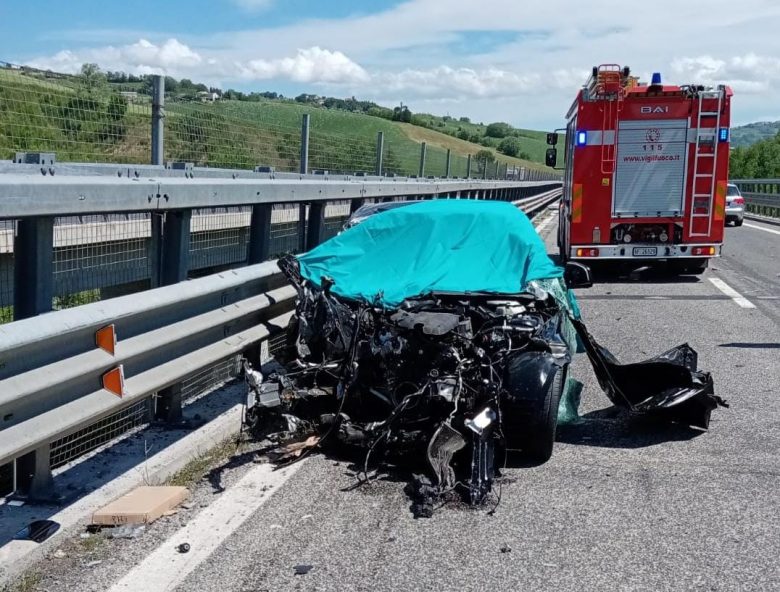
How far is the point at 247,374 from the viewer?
5254mm

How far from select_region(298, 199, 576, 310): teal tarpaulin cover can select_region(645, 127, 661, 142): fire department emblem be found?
27.6ft

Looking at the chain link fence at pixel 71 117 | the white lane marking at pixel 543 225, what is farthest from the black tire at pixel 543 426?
the white lane marking at pixel 543 225

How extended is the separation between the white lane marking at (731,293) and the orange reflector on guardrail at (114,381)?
31.8 feet

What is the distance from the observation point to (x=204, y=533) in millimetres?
4176

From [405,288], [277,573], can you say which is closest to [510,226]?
[405,288]

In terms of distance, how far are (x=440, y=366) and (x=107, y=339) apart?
6.10ft

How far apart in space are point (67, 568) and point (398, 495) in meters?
1.72

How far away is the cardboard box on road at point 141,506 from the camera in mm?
4199

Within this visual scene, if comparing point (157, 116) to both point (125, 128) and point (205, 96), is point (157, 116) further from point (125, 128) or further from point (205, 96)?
point (205, 96)

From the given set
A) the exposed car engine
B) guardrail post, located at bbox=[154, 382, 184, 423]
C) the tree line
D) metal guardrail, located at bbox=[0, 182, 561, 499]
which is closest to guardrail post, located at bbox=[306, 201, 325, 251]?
metal guardrail, located at bbox=[0, 182, 561, 499]

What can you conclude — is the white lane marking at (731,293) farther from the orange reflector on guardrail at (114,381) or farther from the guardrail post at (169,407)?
the orange reflector on guardrail at (114,381)

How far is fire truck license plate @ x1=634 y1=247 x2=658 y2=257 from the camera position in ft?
48.8

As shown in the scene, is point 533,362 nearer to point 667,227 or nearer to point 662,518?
point 662,518

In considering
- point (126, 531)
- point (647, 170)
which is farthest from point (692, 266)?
point (126, 531)
